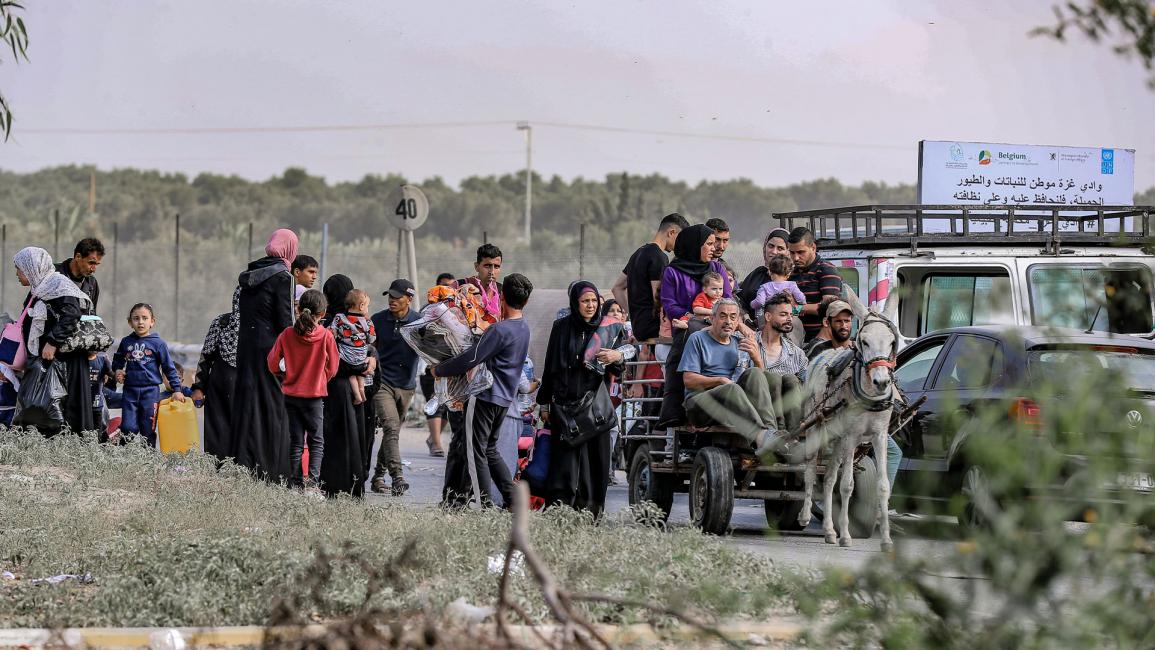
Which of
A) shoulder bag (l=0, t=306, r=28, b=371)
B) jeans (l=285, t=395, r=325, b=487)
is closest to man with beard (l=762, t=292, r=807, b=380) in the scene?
jeans (l=285, t=395, r=325, b=487)

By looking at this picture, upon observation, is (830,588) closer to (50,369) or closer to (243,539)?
(243,539)

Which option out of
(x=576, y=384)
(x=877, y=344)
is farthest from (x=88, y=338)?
(x=877, y=344)

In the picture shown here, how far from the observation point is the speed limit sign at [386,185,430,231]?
23.3m

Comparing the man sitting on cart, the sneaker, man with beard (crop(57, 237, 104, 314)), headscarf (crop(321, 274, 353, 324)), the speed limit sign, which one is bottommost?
the sneaker

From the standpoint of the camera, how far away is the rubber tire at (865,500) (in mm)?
11625

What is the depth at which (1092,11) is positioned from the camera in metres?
4.80

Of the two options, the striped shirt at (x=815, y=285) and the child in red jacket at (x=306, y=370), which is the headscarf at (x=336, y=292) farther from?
the striped shirt at (x=815, y=285)

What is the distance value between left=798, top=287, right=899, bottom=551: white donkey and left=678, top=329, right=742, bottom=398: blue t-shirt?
0.56 m

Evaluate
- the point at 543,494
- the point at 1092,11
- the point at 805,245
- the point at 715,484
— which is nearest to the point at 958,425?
the point at 1092,11

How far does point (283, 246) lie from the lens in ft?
41.8

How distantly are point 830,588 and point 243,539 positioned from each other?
14.3 feet

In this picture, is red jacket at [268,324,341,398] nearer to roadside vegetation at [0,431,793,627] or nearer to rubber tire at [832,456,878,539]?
roadside vegetation at [0,431,793,627]

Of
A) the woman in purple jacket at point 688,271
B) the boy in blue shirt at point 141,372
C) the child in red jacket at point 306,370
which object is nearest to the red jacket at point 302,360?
the child in red jacket at point 306,370

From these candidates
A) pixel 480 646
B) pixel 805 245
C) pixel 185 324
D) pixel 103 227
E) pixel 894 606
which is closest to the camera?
pixel 480 646
